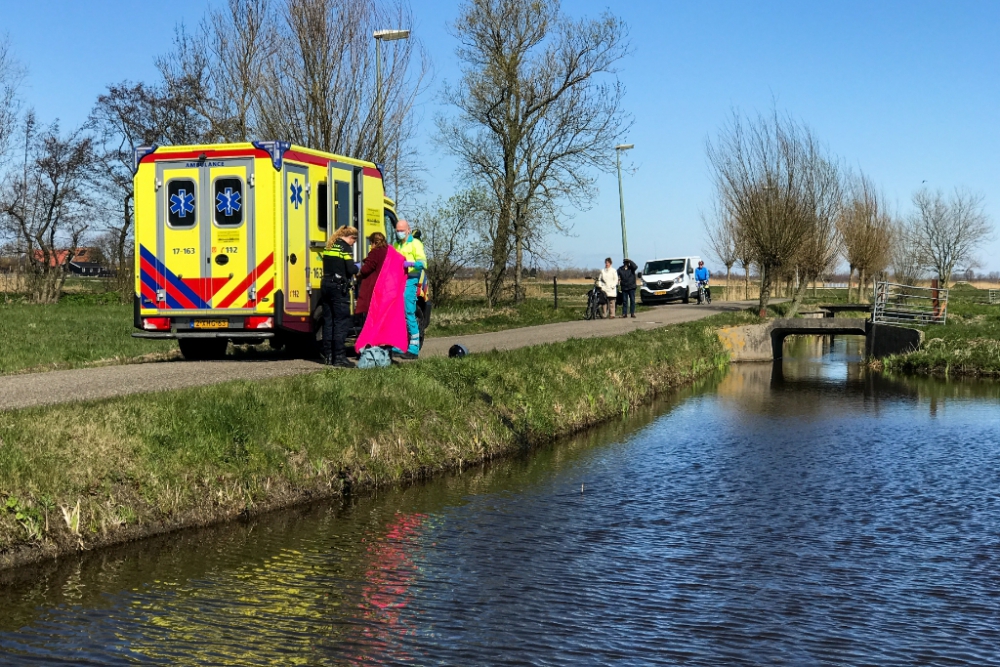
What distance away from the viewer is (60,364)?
16781 millimetres

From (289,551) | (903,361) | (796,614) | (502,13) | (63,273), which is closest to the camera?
(796,614)

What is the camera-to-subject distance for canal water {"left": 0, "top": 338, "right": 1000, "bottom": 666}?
21.2 feet

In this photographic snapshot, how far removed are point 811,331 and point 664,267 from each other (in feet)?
60.8

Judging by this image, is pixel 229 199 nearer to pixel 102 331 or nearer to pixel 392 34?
pixel 102 331

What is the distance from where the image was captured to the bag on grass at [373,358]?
15.3 meters

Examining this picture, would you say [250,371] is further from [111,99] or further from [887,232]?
[887,232]

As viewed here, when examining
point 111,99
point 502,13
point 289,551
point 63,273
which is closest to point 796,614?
point 289,551

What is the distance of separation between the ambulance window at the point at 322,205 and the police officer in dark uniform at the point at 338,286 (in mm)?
1400

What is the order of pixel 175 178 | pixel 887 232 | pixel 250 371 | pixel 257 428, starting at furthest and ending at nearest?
pixel 887 232 < pixel 175 178 < pixel 250 371 < pixel 257 428

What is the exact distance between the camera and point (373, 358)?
15.3 meters

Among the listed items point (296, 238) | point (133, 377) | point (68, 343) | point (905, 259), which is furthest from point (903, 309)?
point (905, 259)

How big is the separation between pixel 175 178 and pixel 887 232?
50.8m

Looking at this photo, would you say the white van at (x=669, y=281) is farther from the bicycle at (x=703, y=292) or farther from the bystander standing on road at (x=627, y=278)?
the bystander standing on road at (x=627, y=278)

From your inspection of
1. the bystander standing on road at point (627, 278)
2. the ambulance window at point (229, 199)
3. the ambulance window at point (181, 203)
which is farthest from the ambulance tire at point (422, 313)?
the bystander standing on road at point (627, 278)
